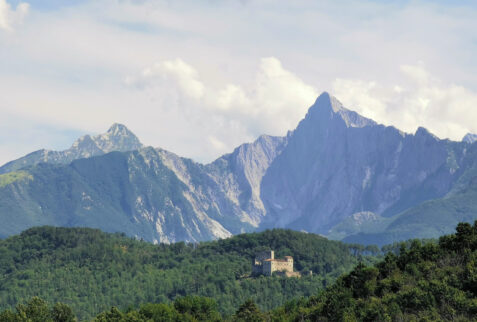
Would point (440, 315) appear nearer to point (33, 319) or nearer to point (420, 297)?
point (420, 297)

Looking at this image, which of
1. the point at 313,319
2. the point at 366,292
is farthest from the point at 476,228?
the point at 313,319

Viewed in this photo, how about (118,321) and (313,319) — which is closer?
(313,319)

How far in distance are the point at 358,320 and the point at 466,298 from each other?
20.5 metres

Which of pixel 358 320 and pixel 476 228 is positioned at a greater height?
pixel 476 228

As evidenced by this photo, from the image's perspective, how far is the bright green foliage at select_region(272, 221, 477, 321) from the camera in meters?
150

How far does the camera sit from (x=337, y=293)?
595ft

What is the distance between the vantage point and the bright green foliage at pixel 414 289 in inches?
5910

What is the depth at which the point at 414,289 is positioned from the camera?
158 meters

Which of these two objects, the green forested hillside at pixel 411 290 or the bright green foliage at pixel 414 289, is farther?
the green forested hillside at pixel 411 290

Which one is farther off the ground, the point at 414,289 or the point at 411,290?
the point at 414,289

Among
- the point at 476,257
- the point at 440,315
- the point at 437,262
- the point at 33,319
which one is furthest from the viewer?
the point at 33,319

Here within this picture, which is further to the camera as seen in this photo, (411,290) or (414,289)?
(411,290)

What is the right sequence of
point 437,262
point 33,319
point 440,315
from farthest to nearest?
point 33,319 → point 437,262 → point 440,315

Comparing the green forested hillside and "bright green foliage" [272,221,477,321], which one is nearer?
"bright green foliage" [272,221,477,321]
